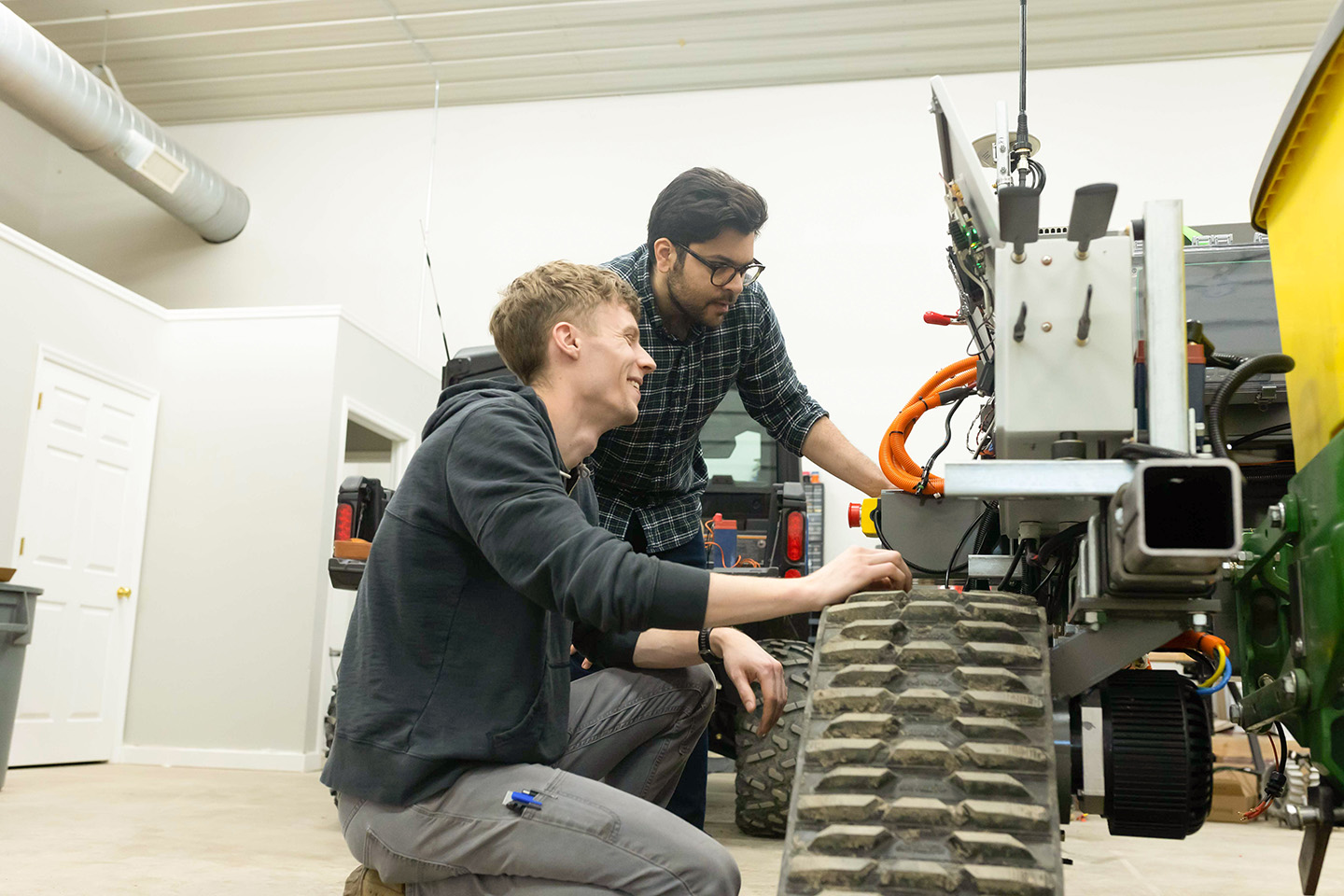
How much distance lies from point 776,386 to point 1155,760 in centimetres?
157

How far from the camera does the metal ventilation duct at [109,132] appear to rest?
6.47 metres

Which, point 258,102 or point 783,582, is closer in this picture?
point 783,582

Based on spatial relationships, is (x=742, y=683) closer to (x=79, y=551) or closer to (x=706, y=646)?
(x=706, y=646)

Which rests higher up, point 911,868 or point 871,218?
point 871,218

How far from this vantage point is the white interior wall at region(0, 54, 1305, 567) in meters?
7.30

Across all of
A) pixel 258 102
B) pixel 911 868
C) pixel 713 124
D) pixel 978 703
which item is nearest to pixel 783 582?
pixel 978 703

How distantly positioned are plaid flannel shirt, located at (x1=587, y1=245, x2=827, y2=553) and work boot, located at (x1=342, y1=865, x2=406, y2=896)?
112cm

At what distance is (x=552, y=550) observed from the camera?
126 centimetres

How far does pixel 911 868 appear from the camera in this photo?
0.91m

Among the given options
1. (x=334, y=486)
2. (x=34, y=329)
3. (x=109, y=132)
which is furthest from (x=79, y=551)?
(x=109, y=132)

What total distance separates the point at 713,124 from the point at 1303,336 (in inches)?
276

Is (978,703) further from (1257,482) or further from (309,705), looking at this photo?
(309,705)

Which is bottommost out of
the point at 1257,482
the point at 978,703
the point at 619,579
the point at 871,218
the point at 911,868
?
the point at 911,868

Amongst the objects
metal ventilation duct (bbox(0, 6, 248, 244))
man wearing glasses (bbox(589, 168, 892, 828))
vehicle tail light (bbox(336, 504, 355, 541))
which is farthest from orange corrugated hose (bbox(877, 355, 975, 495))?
metal ventilation duct (bbox(0, 6, 248, 244))
